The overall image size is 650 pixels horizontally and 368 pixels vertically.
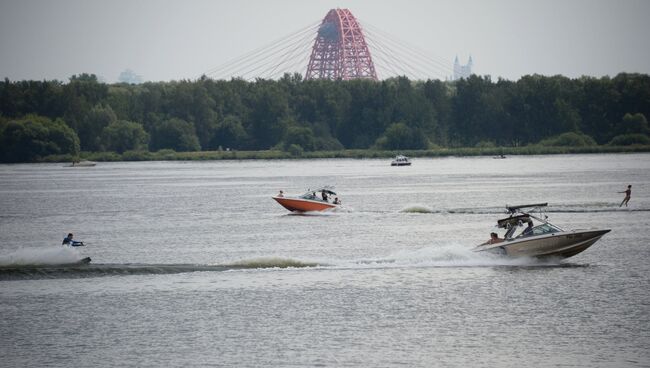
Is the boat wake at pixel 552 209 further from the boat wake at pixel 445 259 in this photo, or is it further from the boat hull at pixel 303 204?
the boat wake at pixel 445 259

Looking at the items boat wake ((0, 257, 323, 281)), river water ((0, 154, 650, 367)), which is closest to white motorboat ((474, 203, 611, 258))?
river water ((0, 154, 650, 367))

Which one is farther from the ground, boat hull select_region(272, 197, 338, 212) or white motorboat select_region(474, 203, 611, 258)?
white motorboat select_region(474, 203, 611, 258)

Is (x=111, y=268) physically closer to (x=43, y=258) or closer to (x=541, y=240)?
(x=43, y=258)

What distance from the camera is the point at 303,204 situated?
8688 cm

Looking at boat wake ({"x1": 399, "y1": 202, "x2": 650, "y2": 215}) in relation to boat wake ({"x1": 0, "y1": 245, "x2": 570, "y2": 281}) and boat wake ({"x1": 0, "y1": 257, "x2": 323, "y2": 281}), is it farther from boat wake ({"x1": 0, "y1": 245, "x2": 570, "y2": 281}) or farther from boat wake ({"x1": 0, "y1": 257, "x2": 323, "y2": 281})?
boat wake ({"x1": 0, "y1": 257, "x2": 323, "y2": 281})

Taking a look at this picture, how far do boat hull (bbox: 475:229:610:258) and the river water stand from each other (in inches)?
22.6

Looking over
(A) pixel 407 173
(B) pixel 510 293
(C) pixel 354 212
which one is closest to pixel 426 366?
(B) pixel 510 293

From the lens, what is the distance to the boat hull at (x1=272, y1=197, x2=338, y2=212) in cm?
8644

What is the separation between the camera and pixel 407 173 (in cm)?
16250

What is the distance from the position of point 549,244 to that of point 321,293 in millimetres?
11712

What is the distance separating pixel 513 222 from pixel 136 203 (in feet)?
201

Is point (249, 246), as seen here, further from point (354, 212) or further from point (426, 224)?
point (354, 212)

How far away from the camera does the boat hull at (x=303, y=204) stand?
86438mm

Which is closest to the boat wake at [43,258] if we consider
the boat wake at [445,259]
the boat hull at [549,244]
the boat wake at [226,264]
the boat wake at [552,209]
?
the boat wake at [226,264]
